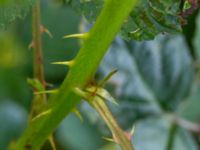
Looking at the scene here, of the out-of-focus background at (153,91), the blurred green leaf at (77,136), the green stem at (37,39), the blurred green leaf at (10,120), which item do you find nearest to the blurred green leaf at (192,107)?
the out-of-focus background at (153,91)

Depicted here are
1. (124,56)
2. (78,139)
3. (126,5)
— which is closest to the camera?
(126,5)

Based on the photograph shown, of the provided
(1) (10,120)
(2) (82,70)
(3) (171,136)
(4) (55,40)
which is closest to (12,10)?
(2) (82,70)

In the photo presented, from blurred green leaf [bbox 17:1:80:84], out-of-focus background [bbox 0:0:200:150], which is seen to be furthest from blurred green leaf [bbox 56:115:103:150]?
blurred green leaf [bbox 17:1:80:84]

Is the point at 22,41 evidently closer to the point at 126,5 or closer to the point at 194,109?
the point at 194,109

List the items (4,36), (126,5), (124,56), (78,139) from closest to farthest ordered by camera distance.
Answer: (126,5)
(124,56)
(78,139)
(4,36)

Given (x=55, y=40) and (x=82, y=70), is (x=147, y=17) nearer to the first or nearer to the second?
(x=82, y=70)

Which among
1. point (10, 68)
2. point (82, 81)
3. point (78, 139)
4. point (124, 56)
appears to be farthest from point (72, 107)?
point (10, 68)

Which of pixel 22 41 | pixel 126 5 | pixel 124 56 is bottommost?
pixel 22 41
